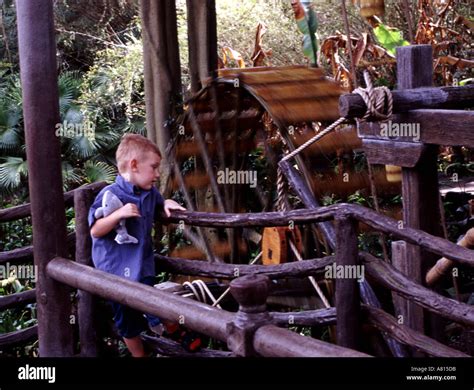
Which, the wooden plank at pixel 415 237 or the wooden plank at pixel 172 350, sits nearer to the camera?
the wooden plank at pixel 415 237

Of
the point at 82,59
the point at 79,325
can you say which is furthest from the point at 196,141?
the point at 82,59

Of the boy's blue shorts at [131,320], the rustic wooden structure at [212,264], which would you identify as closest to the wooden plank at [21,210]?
the rustic wooden structure at [212,264]

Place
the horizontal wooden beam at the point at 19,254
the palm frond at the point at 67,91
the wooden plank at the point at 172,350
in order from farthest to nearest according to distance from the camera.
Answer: the palm frond at the point at 67,91, the horizontal wooden beam at the point at 19,254, the wooden plank at the point at 172,350

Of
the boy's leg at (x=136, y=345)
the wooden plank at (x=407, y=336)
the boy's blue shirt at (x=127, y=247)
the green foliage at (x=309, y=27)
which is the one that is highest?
the green foliage at (x=309, y=27)

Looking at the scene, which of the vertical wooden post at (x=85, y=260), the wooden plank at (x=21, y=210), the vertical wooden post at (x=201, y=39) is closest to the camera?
the vertical wooden post at (x=85, y=260)

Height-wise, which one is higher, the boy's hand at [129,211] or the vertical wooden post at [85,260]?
the boy's hand at [129,211]

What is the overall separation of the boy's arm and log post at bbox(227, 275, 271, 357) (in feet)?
3.41

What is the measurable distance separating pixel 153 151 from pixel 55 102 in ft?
1.48

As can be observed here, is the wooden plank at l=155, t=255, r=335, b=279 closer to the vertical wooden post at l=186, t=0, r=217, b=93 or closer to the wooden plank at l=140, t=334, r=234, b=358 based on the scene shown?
the wooden plank at l=140, t=334, r=234, b=358

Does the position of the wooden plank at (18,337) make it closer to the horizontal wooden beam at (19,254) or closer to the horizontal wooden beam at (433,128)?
the horizontal wooden beam at (19,254)

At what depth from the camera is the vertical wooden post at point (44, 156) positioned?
3363 mm

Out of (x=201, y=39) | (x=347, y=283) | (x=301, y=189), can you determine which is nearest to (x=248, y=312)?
(x=347, y=283)

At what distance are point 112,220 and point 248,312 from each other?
3.72 ft

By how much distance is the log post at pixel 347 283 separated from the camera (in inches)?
112
